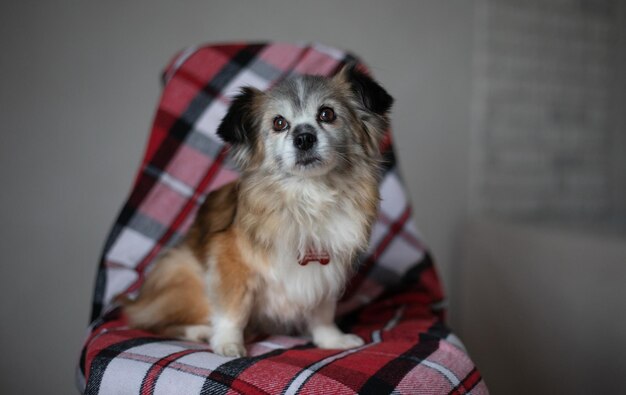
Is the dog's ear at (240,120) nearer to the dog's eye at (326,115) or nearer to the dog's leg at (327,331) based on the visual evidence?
the dog's eye at (326,115)

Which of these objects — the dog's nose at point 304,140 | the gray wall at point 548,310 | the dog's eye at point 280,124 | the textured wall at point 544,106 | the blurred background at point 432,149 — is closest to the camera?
the dog's nose at point 304,140

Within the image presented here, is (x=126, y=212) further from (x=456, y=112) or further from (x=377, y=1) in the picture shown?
(x=456, y=112)

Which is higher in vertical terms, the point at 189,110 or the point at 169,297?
the point at 189,110

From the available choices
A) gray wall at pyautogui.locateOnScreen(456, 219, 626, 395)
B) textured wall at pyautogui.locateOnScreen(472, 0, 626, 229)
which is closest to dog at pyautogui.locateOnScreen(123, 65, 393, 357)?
gray wall at pyautogui.locateOnScreen(456, 219, 626, 395)

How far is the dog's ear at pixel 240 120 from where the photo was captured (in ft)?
4.15

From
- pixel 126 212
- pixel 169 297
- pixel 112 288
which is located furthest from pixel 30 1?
pixel 169 297

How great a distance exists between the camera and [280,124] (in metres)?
1.28

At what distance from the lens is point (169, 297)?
1430 mm

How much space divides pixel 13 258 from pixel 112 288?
529mm

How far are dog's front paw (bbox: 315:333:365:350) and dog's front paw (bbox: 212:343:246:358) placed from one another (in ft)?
0.75

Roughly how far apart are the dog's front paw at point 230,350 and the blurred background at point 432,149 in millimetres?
1082

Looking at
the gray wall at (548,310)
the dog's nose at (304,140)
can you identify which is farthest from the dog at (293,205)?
the gray wall at (548,310)

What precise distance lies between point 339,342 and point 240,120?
0.62 metres

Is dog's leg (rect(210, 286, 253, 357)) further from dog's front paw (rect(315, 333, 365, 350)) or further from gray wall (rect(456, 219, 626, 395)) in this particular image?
gray wall (rect(456, 219, 626, 395))
